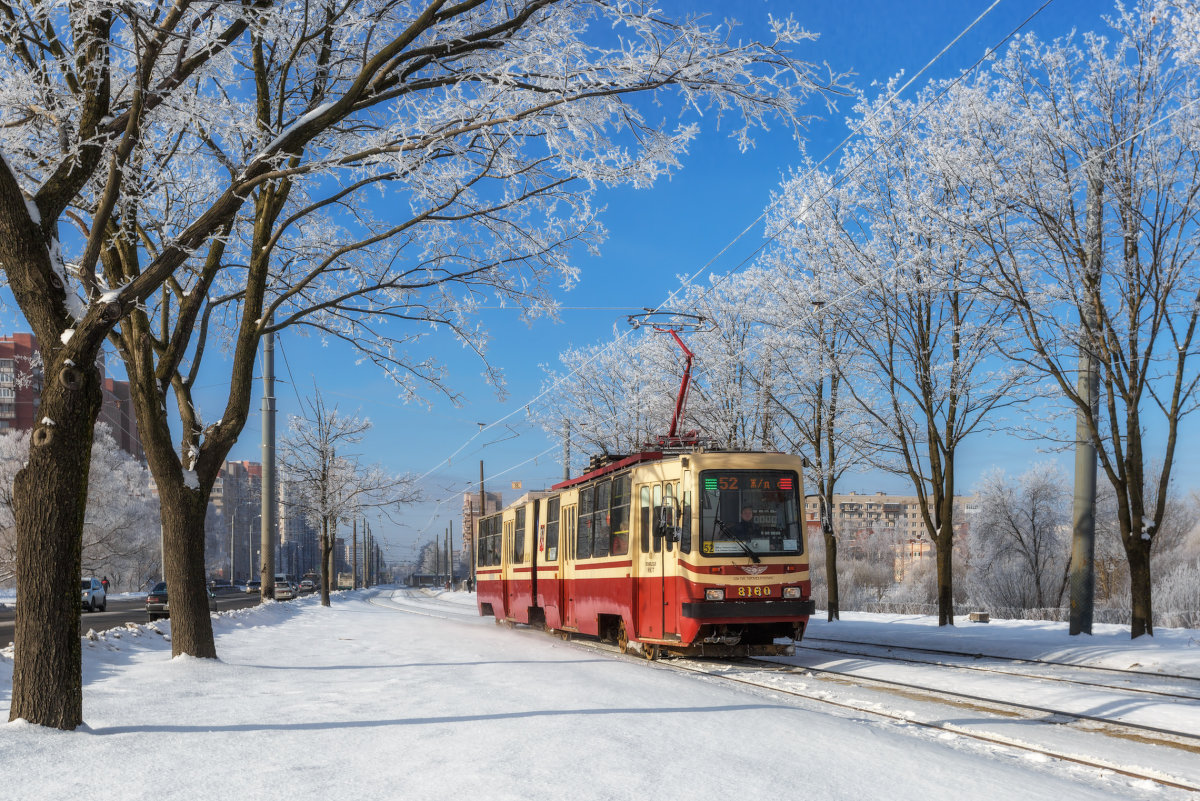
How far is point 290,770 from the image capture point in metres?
5.50

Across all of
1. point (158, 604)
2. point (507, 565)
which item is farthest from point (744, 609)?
point (158, 604)

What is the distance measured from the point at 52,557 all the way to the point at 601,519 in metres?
10.6

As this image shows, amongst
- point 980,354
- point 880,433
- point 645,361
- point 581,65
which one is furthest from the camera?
point 645,361

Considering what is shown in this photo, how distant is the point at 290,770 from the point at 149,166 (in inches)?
294

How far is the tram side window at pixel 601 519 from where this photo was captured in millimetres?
16359

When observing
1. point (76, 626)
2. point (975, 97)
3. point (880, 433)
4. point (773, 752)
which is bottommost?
point (773, 752)

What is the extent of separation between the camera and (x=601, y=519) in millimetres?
16609

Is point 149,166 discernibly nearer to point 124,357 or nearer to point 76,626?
point 124,357

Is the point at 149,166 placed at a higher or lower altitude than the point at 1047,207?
lower

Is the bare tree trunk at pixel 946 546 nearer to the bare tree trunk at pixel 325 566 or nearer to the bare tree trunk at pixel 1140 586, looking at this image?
the bare tree trunk at pixel 1140 586

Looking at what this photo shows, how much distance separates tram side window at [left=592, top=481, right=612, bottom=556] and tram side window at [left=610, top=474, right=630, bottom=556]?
225 mm

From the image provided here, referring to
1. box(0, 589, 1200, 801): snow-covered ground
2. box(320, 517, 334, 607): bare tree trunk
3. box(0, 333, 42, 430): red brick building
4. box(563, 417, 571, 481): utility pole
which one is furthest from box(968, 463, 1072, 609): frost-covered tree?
box(0, 333, 42, 430): red brick building

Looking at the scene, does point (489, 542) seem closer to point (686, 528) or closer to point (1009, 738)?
point (686, 528)

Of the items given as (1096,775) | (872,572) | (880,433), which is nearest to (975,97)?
(880,433)
